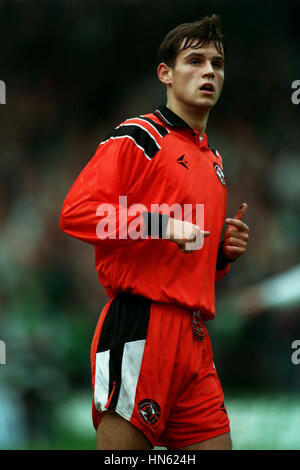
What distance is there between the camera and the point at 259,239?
6.08 m

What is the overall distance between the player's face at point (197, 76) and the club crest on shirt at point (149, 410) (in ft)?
3.92

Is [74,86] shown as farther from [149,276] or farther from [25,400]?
[149,276]

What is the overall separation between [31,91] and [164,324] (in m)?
4.79

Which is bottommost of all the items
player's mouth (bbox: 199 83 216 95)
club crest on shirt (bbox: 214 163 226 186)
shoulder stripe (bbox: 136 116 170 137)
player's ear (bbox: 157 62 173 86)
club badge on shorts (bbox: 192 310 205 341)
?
club badge on shorts (bbox: 192 310 205 341)

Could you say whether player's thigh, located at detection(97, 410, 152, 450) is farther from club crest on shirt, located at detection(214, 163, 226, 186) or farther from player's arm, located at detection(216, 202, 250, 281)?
club crest on shirt, located at detection(214, 163, 226, 186)

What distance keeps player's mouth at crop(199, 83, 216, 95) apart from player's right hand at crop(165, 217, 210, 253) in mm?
624

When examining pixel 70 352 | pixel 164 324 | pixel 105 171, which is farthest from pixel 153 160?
pixel 70 352

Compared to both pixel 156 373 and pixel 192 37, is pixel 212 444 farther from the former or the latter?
pixel 192 37

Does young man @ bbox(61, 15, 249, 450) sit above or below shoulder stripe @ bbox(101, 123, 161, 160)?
below

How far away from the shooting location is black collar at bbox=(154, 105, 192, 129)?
8.50 ft

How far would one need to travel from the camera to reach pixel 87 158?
21.2 ft

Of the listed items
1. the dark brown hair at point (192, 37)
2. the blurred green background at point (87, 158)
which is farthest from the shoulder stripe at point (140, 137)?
the blurred green background at point (87, 158)

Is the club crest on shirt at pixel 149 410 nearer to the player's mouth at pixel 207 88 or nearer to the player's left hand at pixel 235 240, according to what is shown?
the player's left hand at pixel 235 240

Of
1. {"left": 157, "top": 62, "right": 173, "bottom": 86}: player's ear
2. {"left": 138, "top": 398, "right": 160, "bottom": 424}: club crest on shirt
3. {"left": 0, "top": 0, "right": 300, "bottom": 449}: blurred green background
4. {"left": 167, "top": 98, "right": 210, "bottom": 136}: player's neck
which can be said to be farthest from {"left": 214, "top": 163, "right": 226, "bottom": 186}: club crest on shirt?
{"left": 0, "top": 0, "right": 300, "bottom": 449}: blurred green background
